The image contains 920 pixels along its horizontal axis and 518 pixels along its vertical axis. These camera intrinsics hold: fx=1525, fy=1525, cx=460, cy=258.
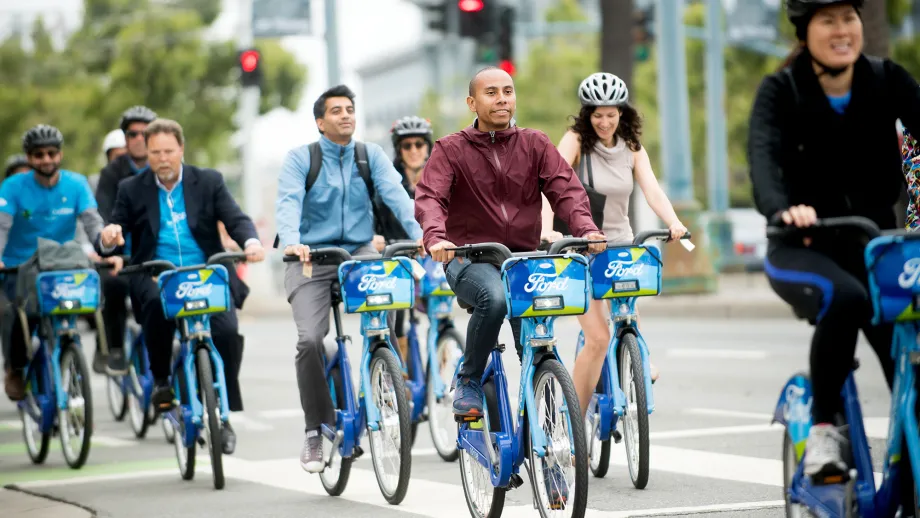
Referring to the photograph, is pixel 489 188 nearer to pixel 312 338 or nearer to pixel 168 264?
pixel 312 338

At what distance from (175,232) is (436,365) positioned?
1.78 metres

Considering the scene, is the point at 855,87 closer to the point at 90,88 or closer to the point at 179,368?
the point at 179,368

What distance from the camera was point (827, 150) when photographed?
16.1 feet

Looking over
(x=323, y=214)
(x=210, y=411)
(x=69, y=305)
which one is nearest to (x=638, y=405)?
(x=323, y=214)

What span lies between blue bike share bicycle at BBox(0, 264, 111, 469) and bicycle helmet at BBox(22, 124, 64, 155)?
41.1 inches

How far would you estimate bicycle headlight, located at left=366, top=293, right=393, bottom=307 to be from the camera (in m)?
7.34

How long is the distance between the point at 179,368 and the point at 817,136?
4.68 m

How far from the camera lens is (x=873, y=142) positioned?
4906mm

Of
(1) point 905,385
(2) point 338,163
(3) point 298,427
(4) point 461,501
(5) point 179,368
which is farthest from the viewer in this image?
(3) point 298,427

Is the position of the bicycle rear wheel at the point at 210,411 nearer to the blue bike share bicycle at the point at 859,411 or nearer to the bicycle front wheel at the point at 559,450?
the bicycle front wheel at the point at 559,450

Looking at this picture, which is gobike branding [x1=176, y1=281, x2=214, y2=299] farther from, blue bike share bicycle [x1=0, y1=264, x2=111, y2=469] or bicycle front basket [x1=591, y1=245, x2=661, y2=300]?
bicycle front basket [x1=591, y1=245, x2=661, y2=300]

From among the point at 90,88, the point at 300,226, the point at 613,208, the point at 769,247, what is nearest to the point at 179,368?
the point at 300,226

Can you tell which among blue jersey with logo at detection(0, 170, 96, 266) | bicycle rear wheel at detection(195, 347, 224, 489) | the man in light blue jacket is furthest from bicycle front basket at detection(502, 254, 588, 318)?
blue jersey with logo at detection(0, 170, 96, 266)

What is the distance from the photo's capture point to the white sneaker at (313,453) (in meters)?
7.71
